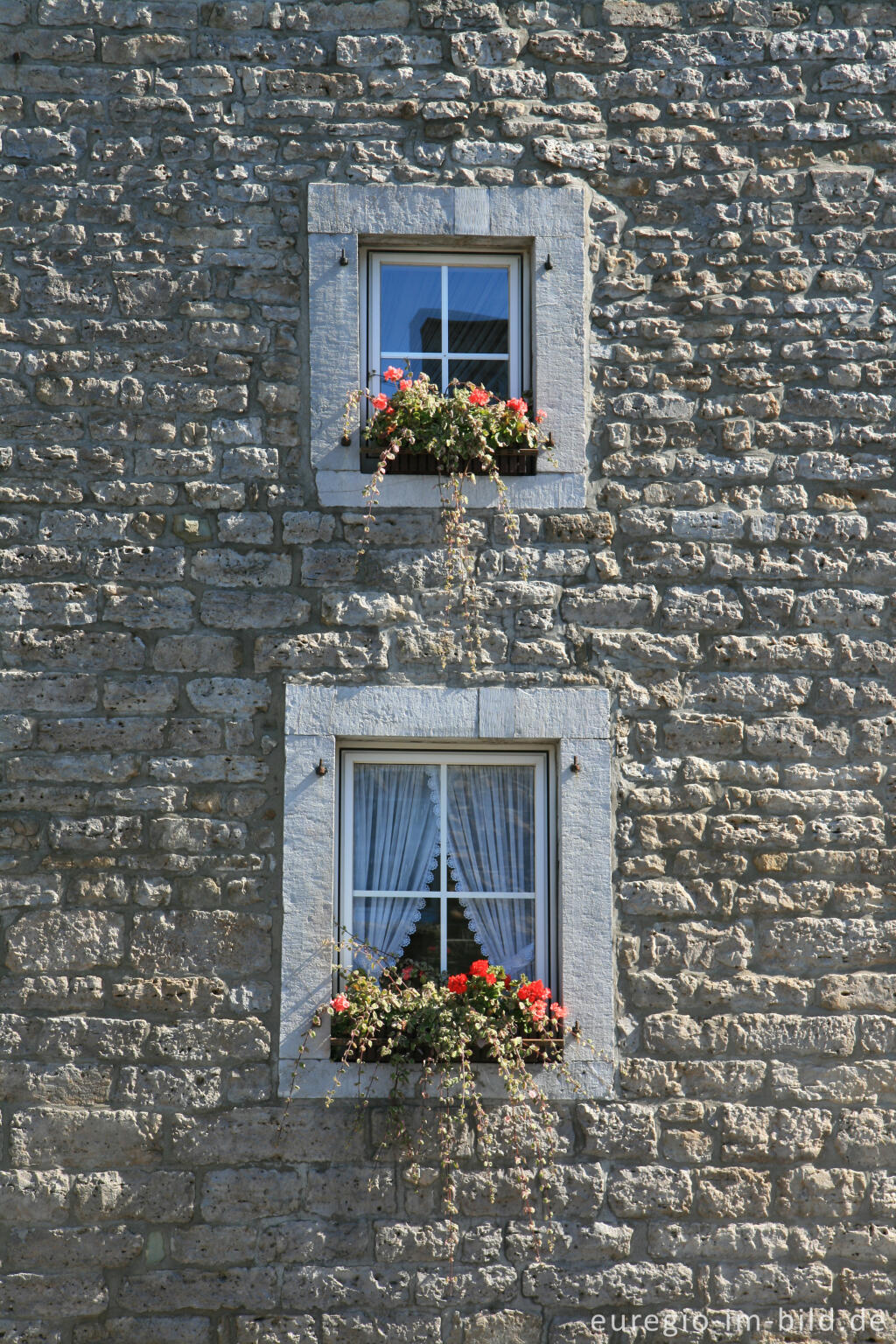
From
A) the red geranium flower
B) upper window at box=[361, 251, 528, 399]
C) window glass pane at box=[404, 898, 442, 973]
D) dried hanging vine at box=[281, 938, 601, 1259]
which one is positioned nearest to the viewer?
dried hanging vine at box=[281, 938, 601, 1259]

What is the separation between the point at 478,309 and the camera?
15.9 feet

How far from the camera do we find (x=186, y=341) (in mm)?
4613

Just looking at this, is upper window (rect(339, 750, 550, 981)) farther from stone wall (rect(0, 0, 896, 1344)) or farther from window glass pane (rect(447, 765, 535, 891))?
stone wall (rect(0, 0, 896, 1344))

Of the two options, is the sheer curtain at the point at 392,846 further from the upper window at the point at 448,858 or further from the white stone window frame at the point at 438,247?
the white stone window frame at the point at 438,247

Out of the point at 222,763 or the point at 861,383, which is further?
the point at 861,383

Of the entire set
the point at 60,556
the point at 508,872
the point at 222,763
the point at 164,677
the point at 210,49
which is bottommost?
the point at 508,872

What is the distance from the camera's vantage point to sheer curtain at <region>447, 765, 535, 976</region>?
453 cm

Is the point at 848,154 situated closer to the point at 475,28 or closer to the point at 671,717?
the point at 475,28

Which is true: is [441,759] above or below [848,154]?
below

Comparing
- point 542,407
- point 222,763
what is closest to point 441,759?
point 222,763

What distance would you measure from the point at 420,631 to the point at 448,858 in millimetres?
856

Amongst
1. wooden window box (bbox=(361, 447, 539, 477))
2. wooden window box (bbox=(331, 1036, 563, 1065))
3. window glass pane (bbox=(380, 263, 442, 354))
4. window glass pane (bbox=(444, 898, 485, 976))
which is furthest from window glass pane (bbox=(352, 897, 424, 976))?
window glass pane (bbox=(380, 263, 442, 354))

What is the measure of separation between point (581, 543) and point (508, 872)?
1.27 m

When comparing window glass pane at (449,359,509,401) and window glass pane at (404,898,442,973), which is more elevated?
window glass pane at (449,359,509,401)
